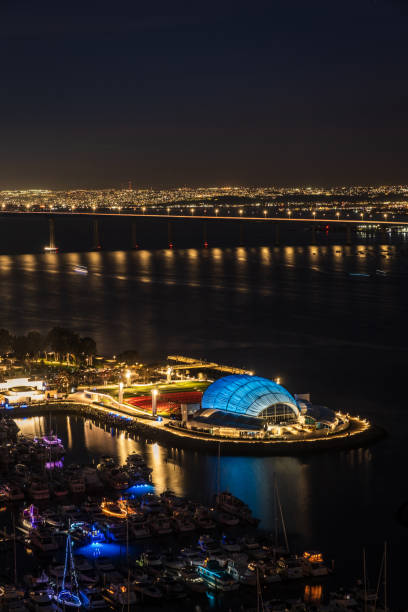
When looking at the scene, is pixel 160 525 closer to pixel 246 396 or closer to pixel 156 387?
pixel 246 396

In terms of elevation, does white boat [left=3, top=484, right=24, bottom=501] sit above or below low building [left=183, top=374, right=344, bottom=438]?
below

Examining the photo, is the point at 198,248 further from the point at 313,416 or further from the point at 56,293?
the point at 313,416

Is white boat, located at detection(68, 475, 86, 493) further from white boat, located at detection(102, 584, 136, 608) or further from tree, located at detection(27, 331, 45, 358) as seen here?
tree, located at detection(27, 331, 45, 358)

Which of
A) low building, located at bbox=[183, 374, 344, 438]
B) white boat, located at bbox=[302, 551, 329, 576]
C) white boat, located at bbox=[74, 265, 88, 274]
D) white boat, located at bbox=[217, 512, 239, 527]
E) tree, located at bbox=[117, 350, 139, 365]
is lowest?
white boat, located at bbox=[302, 551, 329, 576]

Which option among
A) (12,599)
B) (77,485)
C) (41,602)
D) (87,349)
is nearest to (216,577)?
(41,602)

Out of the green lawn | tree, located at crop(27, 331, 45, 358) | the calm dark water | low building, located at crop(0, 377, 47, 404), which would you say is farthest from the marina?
tree, located at crop(27, 331, 45, 358)

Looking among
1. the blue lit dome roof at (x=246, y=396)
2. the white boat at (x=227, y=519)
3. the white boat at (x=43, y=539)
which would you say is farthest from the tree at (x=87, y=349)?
the white boat at (x=43, y=539)
